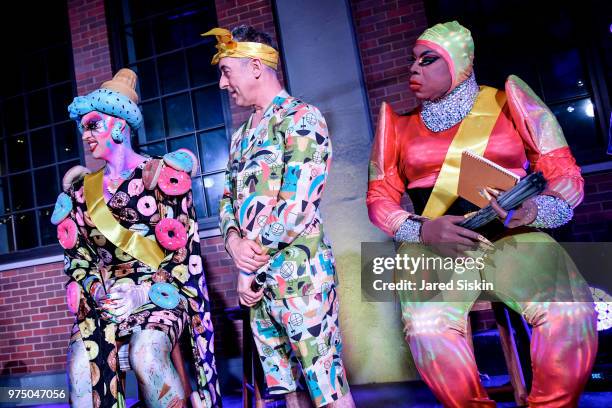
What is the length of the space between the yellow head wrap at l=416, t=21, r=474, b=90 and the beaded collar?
0.10ft

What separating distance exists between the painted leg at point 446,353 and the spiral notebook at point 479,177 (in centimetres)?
36

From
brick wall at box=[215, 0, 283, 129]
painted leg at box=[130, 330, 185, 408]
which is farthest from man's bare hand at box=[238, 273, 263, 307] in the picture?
brick wall at box=[215, 0, 283, 129]

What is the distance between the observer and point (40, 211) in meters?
5.08

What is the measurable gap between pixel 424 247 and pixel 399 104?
202 cm

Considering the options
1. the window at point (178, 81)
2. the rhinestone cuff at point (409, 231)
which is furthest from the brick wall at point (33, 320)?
the rhinestone cuff at point (409, 231)

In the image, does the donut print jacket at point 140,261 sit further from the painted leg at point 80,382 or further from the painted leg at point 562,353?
the painted leg at point 562,353

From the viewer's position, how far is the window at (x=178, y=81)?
A: 4.48 m

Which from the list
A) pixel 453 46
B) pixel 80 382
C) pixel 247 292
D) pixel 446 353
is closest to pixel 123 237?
pixel 80 382

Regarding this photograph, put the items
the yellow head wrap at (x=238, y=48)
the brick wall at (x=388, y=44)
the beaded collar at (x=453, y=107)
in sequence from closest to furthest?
1. the beaded collar at (x=453, y=107)
2. the yellow head wrap at (x=238, y=48)
3. the brick wall at (x=388, y=44)

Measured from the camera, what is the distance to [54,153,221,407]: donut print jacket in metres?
2.18

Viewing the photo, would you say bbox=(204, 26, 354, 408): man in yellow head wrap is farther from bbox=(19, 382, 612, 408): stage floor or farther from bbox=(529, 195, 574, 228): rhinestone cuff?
bbox=(19, 382, 612, 408): stage floor

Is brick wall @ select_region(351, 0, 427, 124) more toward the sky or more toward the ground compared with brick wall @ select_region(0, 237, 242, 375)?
more toward the sky

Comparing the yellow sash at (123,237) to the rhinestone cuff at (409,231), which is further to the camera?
the yellow sash at (123,237)

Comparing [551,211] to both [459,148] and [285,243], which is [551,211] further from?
[285,243]
